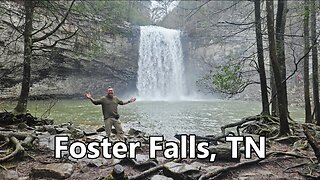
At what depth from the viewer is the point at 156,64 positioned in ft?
123

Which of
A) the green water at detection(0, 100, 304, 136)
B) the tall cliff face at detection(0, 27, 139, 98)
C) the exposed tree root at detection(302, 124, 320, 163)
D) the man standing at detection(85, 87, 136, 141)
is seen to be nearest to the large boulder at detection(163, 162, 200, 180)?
the exposed tree root at detection(302, 124, 320, 163)

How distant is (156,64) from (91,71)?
7.44 metres

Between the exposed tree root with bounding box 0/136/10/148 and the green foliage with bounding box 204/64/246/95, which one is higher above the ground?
the green foliage with bounding box 204/64/246/95

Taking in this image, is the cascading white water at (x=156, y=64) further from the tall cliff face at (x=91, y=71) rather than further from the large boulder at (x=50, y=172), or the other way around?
the large boulder at (x=50, y=172)

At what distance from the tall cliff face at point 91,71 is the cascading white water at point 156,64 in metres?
0.92

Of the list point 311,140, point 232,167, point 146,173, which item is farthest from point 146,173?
point 311,140

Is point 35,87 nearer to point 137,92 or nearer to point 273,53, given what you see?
point 137,92

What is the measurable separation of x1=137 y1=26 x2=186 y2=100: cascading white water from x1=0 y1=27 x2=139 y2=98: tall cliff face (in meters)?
0.92

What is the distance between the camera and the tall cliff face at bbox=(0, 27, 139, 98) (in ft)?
99.6

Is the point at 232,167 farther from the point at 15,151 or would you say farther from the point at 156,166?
the point at 15,151

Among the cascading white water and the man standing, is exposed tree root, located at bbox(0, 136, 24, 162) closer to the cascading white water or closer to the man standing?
the man standing

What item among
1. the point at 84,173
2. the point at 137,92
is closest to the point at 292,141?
the point at 84,173

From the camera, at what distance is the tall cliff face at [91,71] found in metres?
30.3

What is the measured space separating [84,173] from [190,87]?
35762 millimetres
